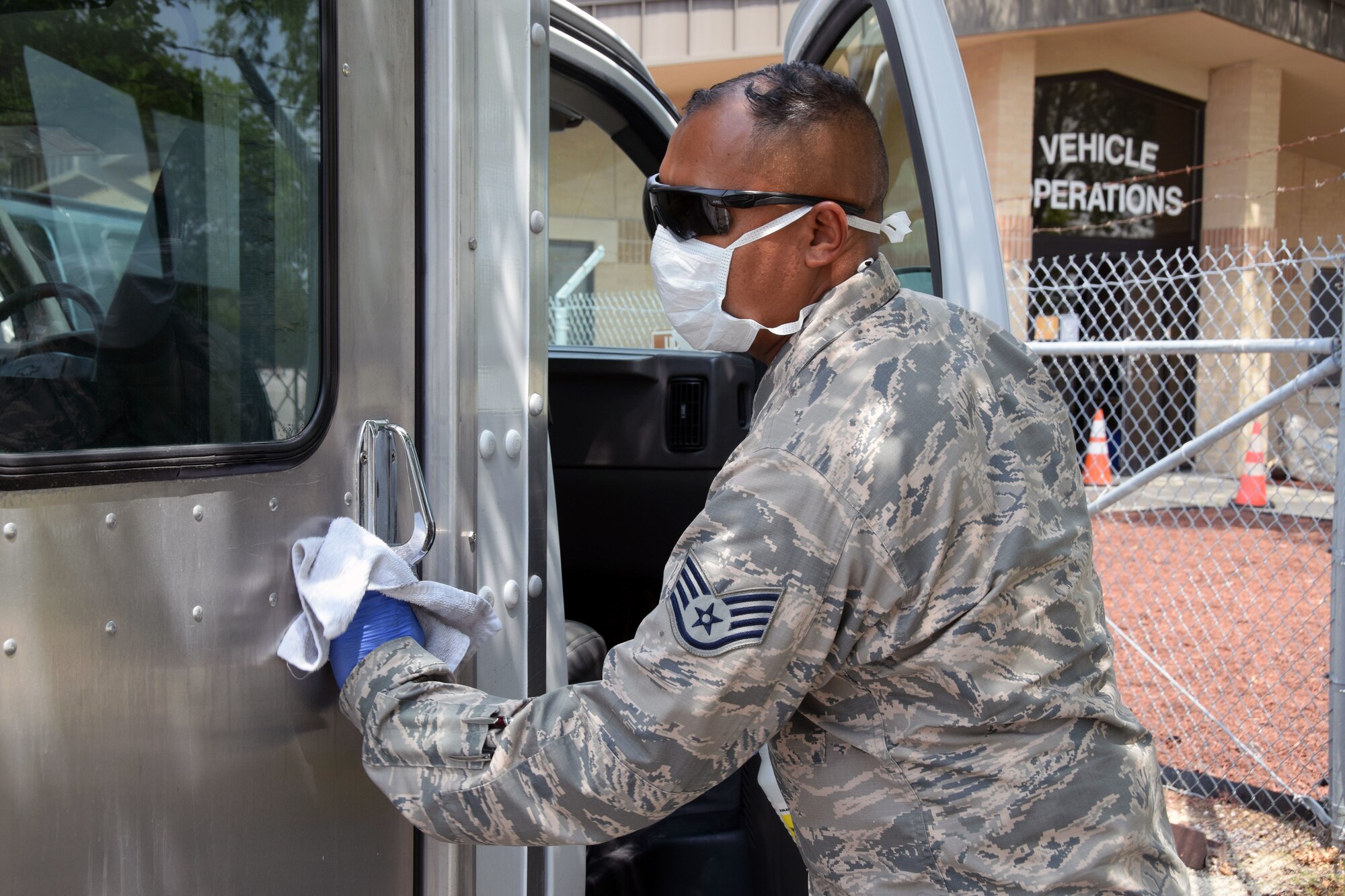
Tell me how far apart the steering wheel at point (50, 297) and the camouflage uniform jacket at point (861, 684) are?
0.47 meters

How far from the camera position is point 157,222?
119 centimetres

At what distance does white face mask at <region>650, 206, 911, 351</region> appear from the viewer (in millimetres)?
1437

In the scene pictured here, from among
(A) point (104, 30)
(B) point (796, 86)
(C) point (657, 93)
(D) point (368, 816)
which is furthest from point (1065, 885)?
(C) point (657, 93)

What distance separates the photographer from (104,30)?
1.14 meters

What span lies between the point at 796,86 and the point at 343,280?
604mm

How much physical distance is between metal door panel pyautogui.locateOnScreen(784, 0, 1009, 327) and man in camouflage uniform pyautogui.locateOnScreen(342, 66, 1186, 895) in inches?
28.0

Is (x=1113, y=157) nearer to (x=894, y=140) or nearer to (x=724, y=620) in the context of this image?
(x=894, y=140)

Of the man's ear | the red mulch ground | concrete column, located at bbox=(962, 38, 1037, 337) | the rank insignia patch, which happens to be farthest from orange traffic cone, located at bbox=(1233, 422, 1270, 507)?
the rank insignia patch

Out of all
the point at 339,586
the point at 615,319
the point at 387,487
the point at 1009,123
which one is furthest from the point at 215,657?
the point at 1009,123

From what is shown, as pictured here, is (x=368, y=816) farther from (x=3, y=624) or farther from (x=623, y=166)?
(x=623, y=166)

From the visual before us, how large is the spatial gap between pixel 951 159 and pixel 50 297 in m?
1.53

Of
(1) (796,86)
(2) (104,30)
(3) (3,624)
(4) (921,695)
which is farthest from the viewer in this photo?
(1) (796,86)

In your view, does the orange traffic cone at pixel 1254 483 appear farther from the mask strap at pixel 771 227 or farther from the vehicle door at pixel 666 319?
the mask strap at pixel 771 227

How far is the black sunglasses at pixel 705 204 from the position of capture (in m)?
1.38
